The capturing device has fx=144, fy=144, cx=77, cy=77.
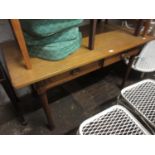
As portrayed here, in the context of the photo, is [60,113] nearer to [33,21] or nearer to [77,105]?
[77,105]

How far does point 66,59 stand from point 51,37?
18 cm

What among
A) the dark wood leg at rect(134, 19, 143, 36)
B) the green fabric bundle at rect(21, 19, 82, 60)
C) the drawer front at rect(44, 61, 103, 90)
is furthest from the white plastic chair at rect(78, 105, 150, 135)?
the dark wood leg at rect(134, 19, 143, 36)

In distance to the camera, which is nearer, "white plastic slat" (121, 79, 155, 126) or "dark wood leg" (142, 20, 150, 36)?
"white plastic slat" (121, 79, 155, 126)

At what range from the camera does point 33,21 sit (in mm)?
717

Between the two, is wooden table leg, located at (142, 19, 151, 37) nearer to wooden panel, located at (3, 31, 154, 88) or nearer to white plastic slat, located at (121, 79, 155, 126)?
wooden panel, located at (3, 31, 154, 88)

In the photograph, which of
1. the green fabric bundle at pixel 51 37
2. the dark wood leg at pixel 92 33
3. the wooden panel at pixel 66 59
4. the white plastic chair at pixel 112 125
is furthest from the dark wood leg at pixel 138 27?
the white plastic chair at pixel 112 125

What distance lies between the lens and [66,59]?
96 centimetres

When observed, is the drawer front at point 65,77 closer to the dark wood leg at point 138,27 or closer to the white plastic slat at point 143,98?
the white plastic slat at point 143,98

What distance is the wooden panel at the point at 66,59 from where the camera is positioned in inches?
32.7

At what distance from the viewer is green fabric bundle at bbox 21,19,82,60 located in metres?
0.75

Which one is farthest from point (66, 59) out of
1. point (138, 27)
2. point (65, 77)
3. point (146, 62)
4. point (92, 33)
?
point (146, 62)

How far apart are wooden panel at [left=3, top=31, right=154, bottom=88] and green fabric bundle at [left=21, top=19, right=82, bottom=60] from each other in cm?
5

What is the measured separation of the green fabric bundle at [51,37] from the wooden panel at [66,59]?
0.17 ft
